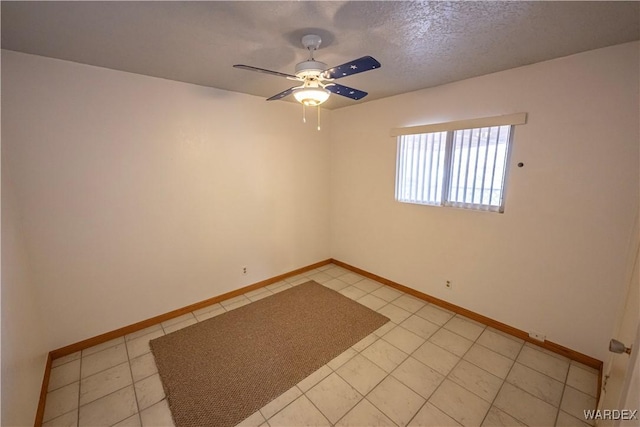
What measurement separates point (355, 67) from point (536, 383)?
2.63 meters

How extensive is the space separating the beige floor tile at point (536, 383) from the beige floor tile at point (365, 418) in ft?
3.55

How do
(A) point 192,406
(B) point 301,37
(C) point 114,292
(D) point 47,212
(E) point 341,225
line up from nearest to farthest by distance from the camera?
(B) point 301,37
(A) point 192,406
(D) point 47,212
(C) point 114,292
(E) point 341,225

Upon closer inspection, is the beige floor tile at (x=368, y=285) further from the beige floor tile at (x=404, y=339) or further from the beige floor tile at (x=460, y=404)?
the beige floor tile at (x=460, y=404)

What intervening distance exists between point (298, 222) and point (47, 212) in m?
2.59

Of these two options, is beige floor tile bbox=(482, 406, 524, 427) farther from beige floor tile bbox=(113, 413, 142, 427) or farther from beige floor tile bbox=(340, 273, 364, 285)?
beige floor tile bbox=(113, 413, 142, 427)

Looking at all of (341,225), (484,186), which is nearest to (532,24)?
(484,186)

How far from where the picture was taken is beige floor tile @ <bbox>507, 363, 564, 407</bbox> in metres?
1.85

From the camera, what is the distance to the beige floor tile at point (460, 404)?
1.70 m

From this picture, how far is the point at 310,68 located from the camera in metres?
1.59

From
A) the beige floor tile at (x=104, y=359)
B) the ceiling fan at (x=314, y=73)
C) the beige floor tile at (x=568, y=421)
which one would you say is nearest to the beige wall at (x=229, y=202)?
the beige floor tile at (x=104, y=359)

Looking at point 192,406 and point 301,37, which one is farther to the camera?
point 192,406

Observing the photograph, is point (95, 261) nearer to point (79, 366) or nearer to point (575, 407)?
point (79, 366)

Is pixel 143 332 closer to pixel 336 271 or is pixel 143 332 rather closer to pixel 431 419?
pixel 336 271

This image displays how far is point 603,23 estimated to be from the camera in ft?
4.96
